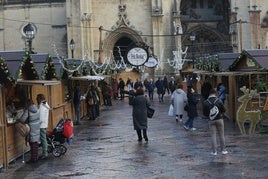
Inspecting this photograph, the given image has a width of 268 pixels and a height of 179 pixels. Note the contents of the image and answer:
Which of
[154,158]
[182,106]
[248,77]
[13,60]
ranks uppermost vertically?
[13,60]

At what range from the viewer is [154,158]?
46.0 ft

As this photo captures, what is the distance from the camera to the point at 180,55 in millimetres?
49312

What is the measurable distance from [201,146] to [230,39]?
37941 millimetres

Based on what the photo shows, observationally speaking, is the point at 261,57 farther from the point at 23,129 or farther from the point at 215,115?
the point at 23,129

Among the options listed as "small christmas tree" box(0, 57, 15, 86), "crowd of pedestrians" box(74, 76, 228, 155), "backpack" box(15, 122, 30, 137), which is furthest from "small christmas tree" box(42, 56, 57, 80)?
"small christmas tree" box(0, 57, 15, 86)

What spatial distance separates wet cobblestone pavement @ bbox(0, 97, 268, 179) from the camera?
39.7 feet

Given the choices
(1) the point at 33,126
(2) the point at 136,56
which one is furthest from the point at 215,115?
(2) the point at 136,56

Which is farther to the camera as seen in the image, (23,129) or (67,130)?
(67,130)

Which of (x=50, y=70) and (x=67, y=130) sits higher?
(x=50, y=70)

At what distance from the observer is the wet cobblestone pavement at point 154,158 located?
1210 cm

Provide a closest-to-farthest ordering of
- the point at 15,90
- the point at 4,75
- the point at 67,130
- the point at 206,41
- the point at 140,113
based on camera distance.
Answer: the point at 4,75, the point at 67,130, the point at 15,90, the point at 140,113, the point at 206,41

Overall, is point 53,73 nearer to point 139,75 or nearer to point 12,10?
point 139,75

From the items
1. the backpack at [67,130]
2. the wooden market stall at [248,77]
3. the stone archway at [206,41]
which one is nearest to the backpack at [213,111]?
the backpack at [67,130]

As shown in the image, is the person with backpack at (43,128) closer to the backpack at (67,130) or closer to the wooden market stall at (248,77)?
the backpack at (67,130)
